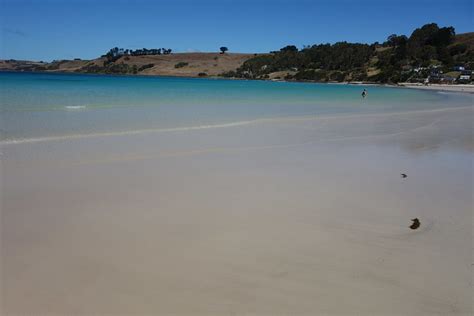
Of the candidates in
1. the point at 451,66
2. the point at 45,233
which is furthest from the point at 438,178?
the point at 451,66

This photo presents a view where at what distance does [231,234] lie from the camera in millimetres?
4664

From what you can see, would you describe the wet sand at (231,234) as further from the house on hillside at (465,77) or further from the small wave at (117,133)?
the house on hillside at (465,77)

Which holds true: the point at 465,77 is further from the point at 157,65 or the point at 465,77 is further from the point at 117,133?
the point at 157,65

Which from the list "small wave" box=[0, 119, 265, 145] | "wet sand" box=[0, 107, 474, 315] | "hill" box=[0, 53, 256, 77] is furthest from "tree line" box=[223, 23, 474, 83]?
"wet sand" box=[0, 107, 474, 315]

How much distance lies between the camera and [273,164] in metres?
8.39

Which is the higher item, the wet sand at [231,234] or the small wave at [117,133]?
the small wave at [117,133]

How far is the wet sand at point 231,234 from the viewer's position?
342 centimetres

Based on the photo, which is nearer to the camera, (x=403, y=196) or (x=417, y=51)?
(x=403, y=196)

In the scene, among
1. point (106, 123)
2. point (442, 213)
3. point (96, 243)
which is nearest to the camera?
point (96, 243)

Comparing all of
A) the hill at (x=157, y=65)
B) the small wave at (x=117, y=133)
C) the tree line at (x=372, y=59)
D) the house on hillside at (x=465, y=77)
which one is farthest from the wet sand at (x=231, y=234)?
the hill at (x=157, y=65)

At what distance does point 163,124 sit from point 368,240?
1130cm

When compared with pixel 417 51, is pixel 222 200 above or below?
below

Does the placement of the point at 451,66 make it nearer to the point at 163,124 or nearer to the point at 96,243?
the point at 163,124

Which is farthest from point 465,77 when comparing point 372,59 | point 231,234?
point 231,234
